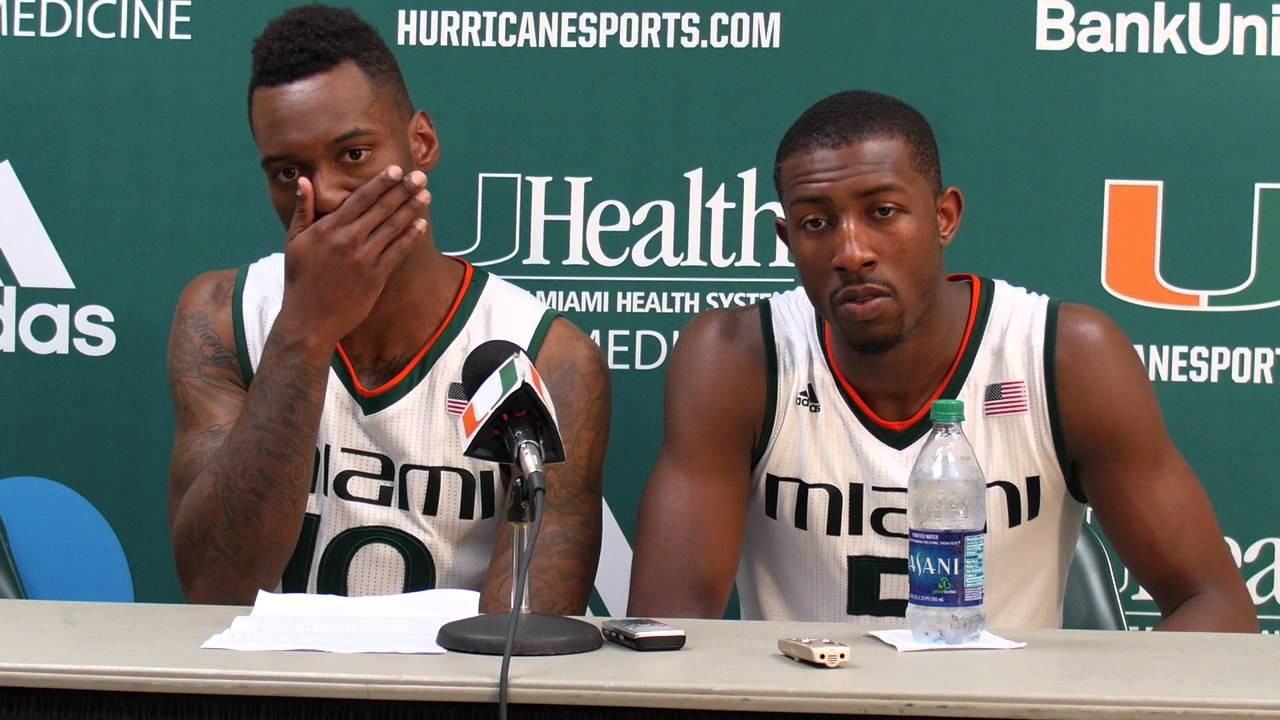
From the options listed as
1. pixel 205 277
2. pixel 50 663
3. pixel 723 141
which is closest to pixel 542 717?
pixel 50 663

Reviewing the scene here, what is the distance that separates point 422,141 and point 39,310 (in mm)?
833

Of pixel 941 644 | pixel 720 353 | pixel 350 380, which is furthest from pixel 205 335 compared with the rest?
pixel 941 644

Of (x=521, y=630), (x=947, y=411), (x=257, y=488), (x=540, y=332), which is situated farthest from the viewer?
(x=540, y=332)

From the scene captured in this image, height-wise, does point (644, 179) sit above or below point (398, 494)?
above

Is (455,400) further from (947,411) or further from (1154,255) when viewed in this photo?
(1154,255)

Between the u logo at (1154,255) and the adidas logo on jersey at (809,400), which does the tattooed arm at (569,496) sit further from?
the u logo at (1154,255)

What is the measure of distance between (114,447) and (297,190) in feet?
2.60

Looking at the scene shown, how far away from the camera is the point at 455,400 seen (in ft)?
6.50

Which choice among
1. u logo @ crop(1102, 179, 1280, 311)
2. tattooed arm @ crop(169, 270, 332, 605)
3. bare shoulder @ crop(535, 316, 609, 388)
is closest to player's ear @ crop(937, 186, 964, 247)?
u logo @ crop(1102, 179, 1280, 311)

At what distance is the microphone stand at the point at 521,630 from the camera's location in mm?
1175

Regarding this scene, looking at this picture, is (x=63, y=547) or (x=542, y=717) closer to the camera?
(x=542, y=717)

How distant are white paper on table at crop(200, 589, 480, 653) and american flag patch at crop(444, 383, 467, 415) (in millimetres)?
562

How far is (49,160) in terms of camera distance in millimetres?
2418

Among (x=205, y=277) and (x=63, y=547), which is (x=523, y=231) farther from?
(x=63, y=547)
